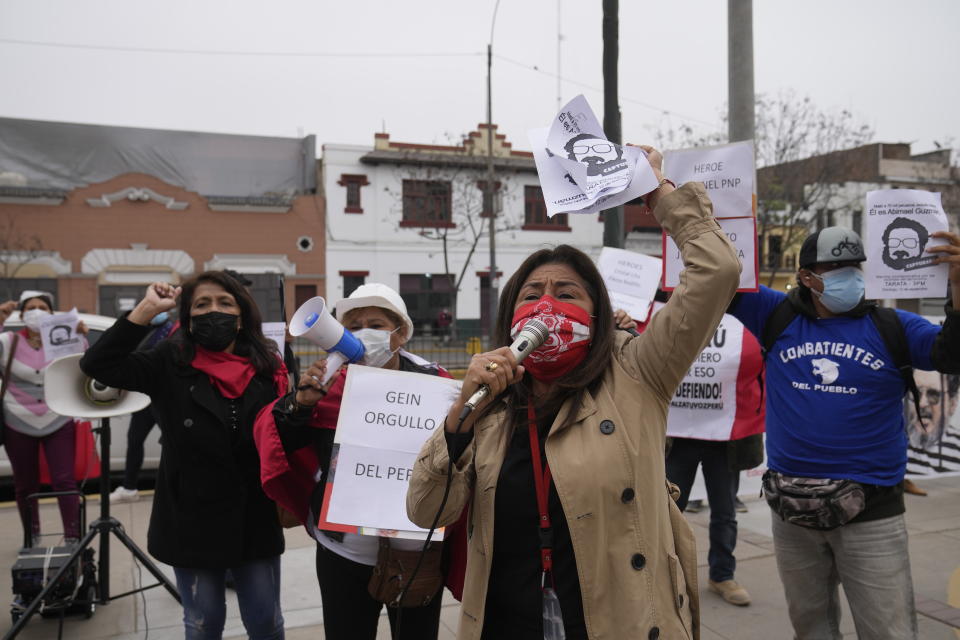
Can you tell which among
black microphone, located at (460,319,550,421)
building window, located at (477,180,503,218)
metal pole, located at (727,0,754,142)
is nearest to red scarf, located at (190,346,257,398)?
black microphone, located at (460,319,550,421)

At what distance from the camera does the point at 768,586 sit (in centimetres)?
482

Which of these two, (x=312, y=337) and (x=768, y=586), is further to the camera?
(x=768, y=586)

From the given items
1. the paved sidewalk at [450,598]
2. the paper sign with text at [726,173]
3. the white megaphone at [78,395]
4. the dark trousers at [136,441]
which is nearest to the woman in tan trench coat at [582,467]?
the paper sign with text at [726,173]

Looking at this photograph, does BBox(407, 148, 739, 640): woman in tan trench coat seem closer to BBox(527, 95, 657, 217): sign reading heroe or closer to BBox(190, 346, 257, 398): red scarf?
BBox(527, 95, 657, 217): sign reading heroe

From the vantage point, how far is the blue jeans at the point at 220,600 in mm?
3078

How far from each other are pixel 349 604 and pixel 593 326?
1.44 m

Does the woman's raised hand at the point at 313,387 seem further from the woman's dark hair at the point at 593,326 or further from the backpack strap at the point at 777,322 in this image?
the backpack strap at the point at 777,322

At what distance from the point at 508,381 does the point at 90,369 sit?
2136 mm

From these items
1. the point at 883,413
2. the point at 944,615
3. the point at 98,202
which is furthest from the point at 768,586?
the point at 98,202

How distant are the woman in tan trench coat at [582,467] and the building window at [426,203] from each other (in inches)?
1177

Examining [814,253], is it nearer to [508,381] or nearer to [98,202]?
[508,381]

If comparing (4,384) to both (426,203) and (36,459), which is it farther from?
(426,203)

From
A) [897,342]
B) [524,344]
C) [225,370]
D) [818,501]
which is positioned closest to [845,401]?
[897,342]

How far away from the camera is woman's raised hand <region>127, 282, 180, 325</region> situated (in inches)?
123
